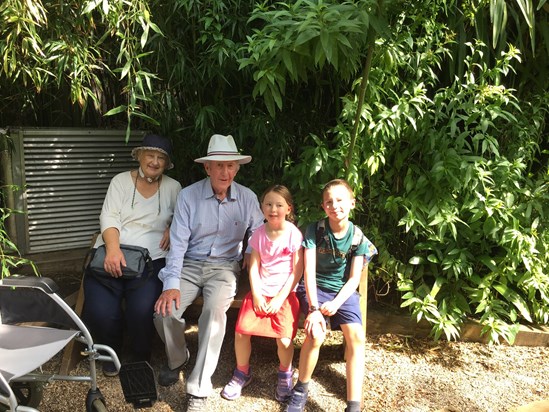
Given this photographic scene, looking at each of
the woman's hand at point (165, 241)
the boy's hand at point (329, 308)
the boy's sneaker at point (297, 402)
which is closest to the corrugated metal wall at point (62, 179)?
the woman's hand at point (165, 241)

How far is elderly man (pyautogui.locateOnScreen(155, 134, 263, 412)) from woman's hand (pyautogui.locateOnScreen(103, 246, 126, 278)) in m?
0.20

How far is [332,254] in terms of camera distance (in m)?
2.45

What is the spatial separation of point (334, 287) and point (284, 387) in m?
0.52

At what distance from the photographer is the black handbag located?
260 cm

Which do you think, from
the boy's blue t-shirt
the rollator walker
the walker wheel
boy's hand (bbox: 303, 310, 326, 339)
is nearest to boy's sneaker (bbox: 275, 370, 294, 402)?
boy's hand (bbox: 303, 310, 326, 339)

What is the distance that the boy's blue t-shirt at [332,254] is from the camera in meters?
2.43

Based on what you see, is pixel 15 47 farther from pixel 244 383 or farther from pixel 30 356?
Result: pixel 244 383

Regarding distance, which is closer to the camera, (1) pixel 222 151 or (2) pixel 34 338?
(2) pixel 34 338

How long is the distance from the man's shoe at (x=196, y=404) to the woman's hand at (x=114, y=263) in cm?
72

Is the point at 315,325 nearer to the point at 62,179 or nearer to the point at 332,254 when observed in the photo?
the point at 332,254

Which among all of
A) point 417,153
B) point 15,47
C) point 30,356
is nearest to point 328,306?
point 417,153

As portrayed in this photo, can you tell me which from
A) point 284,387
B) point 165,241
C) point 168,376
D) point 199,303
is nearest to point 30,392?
point 168,376

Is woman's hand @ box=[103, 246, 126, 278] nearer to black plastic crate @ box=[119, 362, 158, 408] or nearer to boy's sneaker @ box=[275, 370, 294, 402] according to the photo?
black plastic crate @ box=[119, 362, 158, 408]

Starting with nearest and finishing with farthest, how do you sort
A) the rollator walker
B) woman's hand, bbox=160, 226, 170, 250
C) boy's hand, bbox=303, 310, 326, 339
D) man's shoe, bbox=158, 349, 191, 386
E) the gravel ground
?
the rollator walker < boy's hand, bbox=303, 310, 326, 339 < the gravel ground < man's shoe, bbox=158, 349, 191, 386 < woman's hand, bbox=160, 226, 170, 250
